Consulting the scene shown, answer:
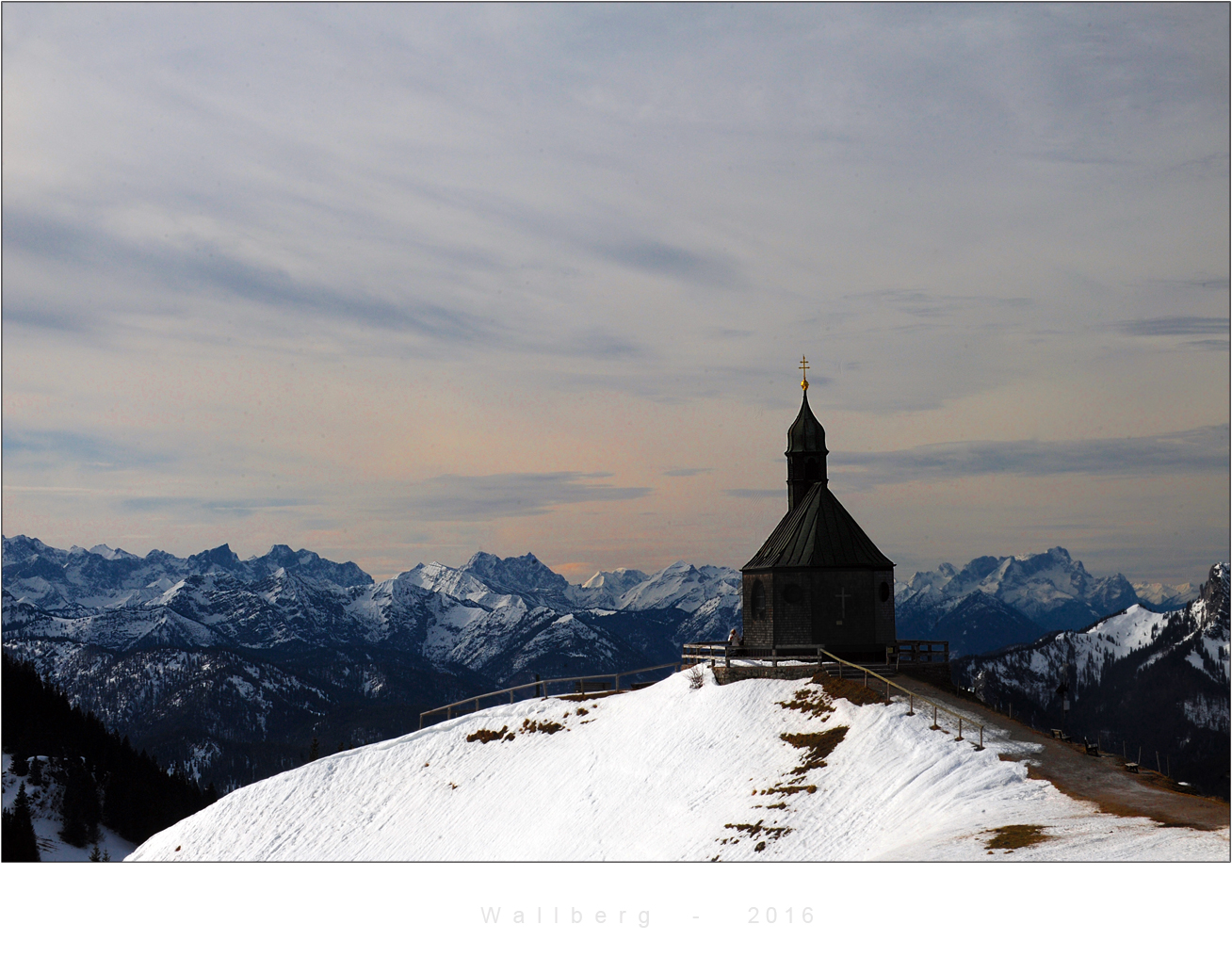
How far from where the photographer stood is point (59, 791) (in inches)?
5433

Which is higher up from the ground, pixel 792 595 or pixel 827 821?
pixel 792 595

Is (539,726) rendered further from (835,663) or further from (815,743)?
(815,743)

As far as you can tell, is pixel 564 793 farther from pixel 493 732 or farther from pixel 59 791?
pixel 59 791

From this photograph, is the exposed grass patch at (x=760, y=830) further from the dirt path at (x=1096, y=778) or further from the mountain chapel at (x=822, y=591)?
the mountain chapel at (x=822, y=591)

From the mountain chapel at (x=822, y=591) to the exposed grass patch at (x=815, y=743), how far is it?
9755mm

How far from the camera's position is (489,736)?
174ft

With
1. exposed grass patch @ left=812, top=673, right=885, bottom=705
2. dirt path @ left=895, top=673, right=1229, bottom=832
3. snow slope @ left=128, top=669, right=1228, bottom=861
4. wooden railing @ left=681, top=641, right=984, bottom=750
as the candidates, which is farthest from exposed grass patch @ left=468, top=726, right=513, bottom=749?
dirt path @ left=895, top=673, right=1229, bottom=832

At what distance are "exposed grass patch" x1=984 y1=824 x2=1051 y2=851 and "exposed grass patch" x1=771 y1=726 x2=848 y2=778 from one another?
10.6 metres

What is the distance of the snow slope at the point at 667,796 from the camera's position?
107ft

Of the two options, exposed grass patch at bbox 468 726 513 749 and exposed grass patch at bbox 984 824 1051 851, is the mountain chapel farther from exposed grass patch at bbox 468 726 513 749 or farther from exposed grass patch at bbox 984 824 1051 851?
exposed grass patch at bbox 984 824 1051 851

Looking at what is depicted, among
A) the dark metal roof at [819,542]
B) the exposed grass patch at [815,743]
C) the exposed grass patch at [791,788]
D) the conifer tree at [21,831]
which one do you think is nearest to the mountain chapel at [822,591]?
the dark metal roof at [819,542]
